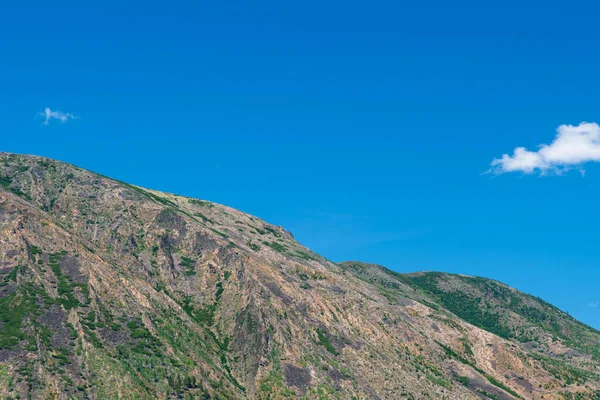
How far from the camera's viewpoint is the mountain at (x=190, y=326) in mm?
119562

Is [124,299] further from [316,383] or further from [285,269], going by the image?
[285,269]

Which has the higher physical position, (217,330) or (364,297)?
(364,297)

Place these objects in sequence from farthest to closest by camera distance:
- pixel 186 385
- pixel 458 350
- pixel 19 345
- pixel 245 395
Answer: pixel 458 350, pixel 245 395, pixel 186 385, pixel 19 345

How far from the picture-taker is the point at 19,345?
113500mm

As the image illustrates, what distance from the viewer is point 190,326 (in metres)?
147

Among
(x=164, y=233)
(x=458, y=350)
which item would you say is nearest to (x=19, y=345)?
(x=164, y=233)

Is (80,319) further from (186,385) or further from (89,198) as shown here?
(89,198)

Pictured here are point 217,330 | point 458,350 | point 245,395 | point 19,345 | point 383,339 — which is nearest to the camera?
point 19,345

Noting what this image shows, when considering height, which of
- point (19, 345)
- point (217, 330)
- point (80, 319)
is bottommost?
point (19, 345)

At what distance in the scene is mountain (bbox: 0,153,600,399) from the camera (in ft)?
392

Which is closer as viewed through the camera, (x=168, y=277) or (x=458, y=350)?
(x=168, y=277)

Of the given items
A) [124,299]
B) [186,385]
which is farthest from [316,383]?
[124,299]

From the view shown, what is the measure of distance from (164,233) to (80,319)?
6168cm

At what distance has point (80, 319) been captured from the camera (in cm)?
12681
